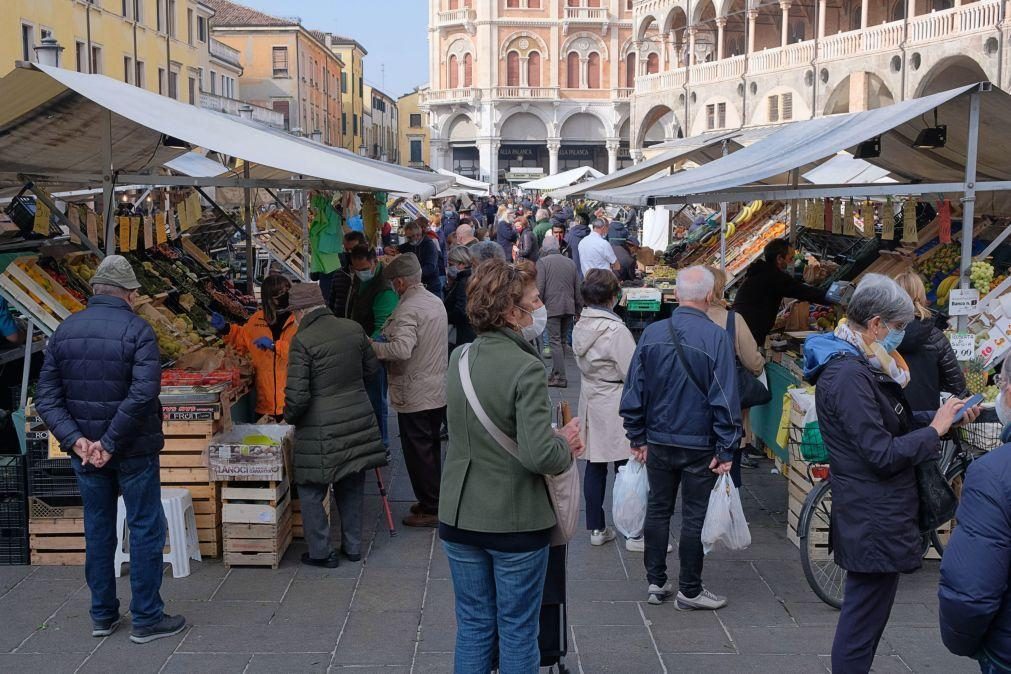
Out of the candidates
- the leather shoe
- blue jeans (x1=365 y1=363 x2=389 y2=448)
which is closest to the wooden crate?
the leather shoe

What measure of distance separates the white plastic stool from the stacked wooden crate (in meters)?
0.17

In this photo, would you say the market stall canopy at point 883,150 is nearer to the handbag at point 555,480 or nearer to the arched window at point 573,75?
the handbag at point 555,480

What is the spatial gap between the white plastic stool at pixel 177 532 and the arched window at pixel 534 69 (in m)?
64.9

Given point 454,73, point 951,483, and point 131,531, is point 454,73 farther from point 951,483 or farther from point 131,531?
point 131,531

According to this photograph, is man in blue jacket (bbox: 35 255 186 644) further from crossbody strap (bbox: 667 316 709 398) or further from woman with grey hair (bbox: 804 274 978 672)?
woman with grey hair (bbox: 804 274 978 672)

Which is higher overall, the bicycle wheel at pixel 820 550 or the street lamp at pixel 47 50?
the street lamp at pixel 47 50

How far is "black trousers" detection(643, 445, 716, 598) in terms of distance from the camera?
193 inches

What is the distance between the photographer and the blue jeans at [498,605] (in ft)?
11.6

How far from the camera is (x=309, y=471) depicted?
→ 561 centimetres

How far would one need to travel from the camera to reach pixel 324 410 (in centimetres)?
555

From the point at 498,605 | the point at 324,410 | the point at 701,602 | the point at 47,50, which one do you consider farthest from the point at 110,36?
the point at 498,605

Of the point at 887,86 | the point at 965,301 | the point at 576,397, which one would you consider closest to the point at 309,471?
the point at 965,301

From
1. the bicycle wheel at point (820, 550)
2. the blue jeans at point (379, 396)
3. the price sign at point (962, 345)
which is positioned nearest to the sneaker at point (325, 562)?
the blue jeans at point (379, 396)

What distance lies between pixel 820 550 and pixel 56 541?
4.07 meters
